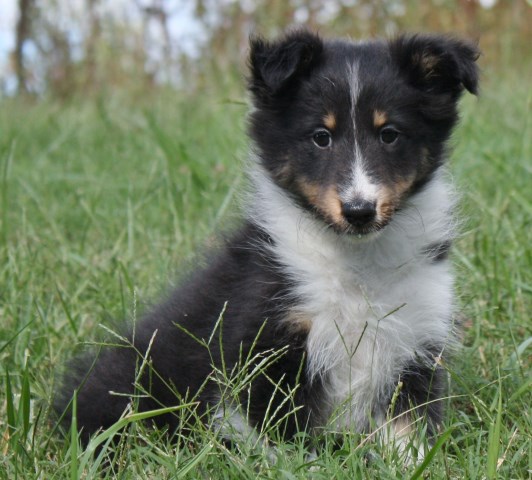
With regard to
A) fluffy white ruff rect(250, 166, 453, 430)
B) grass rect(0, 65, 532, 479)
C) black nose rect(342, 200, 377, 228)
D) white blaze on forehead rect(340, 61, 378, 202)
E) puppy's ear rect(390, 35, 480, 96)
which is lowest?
grass rect(0, 65, 532, 479)

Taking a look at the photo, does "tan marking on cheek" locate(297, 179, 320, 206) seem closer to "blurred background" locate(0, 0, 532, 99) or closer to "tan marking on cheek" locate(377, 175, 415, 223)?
"tan marking on cheek" locate(377, 175, 415, 223)

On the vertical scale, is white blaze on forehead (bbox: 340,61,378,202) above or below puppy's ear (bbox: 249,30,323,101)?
below

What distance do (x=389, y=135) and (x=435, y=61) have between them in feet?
1.41

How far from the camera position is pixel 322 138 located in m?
3.79

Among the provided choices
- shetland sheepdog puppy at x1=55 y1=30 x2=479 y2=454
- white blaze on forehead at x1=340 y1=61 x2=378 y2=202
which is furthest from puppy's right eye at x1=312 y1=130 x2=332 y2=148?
white blaze on forehead at x1=340 y1=61 x2=378 y2=202

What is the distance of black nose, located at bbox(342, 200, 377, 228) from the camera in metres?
3.51

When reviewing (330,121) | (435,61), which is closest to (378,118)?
(330,121)

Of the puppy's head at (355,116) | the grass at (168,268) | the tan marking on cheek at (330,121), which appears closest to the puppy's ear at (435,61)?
the puppy's head at (355,116)

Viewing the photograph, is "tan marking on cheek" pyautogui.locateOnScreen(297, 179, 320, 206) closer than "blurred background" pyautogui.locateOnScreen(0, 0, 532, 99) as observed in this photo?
Yes

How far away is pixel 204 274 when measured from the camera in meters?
4.23

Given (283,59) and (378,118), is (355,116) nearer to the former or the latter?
(378,118)

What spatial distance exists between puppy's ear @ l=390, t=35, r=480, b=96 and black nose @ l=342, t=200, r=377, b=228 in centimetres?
71

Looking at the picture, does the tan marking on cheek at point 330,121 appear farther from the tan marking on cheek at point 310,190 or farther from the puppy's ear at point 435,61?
the puppy's ear at point 435,61

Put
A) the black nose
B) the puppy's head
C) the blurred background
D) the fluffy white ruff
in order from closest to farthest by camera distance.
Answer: the black nose → the puppy's head → the fluffy white ruff → the blurred background
